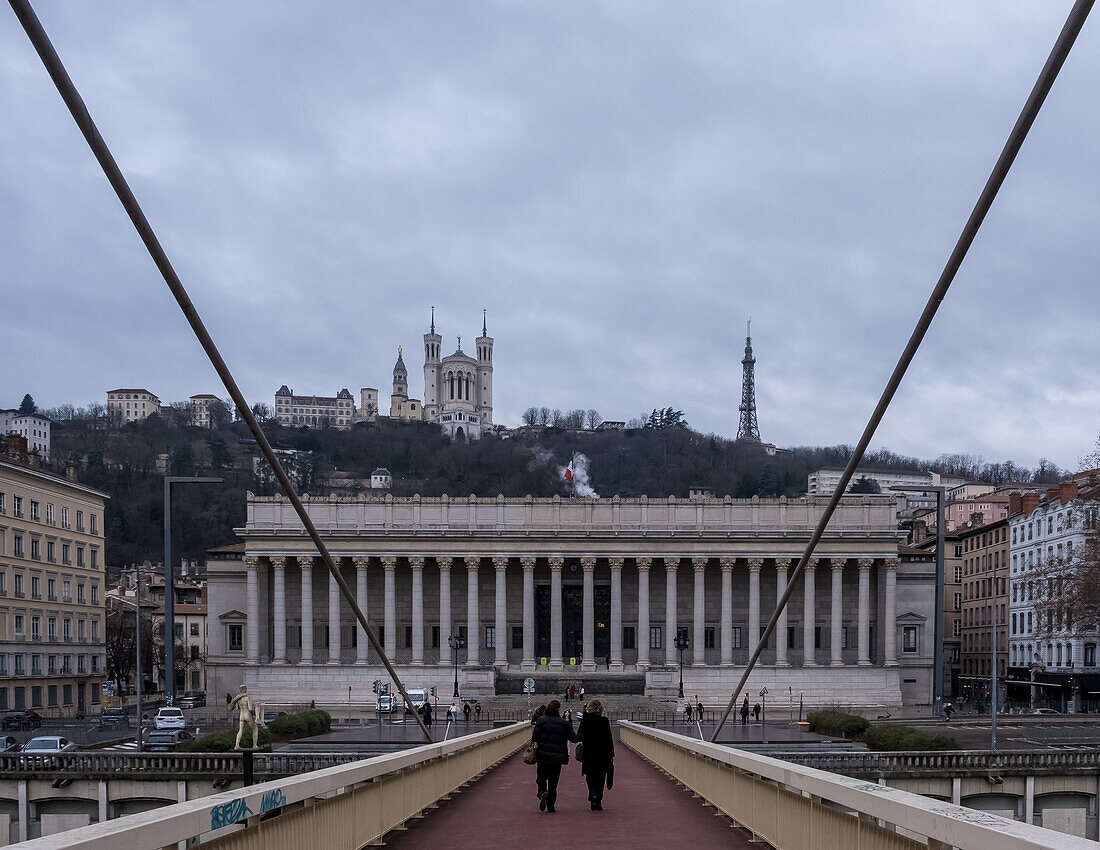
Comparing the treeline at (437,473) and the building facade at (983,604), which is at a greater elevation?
the treeline at (437,473)

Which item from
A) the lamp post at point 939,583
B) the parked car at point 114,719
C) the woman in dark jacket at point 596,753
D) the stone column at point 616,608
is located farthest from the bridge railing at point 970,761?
the stone column at point 616,608

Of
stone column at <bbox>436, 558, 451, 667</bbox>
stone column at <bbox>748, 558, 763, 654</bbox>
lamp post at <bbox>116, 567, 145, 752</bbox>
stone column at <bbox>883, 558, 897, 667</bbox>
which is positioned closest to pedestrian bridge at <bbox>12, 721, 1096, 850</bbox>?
lamp post at <bbox>116, 567, 145, 752</bbox>

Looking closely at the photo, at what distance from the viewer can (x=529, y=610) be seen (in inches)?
3607

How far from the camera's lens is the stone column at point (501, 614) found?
3593 inches

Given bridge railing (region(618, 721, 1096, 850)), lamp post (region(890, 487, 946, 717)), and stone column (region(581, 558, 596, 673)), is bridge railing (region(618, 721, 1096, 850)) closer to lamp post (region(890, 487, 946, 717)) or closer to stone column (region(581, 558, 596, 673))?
lamp post (region(890, 487, 946, 717))

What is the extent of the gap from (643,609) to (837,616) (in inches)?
526

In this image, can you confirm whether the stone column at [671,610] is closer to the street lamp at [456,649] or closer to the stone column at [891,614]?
the street lamp at [456,649]

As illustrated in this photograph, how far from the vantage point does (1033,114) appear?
11.9m

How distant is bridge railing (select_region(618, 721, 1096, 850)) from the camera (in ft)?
22.8

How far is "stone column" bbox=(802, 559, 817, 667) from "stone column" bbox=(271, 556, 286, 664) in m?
35.6

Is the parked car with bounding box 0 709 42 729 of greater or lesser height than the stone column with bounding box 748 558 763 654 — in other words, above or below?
below

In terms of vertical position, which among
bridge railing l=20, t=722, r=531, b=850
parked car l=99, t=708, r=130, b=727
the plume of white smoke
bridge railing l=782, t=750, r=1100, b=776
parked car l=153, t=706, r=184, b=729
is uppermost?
the plume of white smoke

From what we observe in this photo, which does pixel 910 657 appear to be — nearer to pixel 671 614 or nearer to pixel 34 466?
pixel 671 614

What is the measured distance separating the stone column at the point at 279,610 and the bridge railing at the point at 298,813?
7389cm
